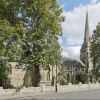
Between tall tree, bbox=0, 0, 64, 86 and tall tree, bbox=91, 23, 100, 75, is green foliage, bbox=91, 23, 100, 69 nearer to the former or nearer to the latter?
tall tree, bbox=91, 23, 100, 75

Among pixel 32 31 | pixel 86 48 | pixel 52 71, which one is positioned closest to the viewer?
pixel 32 31

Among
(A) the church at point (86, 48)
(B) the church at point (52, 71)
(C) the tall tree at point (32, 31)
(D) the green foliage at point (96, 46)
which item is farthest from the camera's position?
(A) the church at point (86, 48)

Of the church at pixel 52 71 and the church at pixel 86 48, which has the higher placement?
the church at pixel 86 48

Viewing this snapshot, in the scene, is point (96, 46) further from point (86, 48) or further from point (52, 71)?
point (86, 48)

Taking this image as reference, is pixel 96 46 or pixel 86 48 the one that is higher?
pixel 86 48

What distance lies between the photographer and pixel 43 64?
4456 cm

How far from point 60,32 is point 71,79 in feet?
173

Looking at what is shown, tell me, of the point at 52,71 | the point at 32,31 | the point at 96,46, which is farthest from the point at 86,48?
the point at 32,31

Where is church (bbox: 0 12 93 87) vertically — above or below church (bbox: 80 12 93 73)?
below

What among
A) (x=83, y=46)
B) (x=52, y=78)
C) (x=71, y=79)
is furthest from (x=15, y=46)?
(x=83, y=46)

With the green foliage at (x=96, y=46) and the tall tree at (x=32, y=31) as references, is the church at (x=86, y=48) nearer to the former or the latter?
the green foliage at (x=96, y=46)

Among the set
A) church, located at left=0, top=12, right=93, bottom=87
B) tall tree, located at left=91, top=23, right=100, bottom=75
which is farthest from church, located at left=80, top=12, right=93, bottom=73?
tall tree, located at left=91, top=23, right=100, bottom=75

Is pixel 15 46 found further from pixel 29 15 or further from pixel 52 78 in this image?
pixel 52 78

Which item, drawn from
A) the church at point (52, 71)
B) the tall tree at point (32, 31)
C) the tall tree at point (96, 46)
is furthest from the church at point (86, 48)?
the tall tree at point (32, 31)
